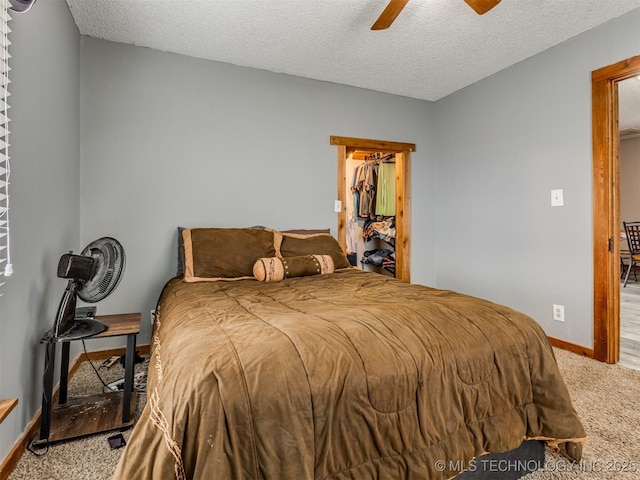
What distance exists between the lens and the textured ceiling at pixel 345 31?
7.51 feet

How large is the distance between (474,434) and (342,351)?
0.59 m

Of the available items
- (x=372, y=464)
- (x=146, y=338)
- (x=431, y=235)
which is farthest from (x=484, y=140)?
(x=146, y=338)

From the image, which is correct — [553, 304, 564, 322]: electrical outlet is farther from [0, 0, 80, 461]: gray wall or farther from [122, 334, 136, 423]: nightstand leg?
[0, 0, 80, 461]: gray wall

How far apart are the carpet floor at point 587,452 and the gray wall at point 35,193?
18cm

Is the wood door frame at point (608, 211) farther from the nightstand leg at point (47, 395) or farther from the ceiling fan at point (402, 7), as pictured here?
the nightstand leg at point (47, 395)

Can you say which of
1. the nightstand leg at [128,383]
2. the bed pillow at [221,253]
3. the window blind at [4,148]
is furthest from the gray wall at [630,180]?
the window blind at [4,148]

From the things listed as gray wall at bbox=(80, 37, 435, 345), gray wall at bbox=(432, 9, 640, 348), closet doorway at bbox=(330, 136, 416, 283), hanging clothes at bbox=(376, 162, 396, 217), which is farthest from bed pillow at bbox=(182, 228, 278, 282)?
hanging clothes at bbox=(376, 162, 396, 217)

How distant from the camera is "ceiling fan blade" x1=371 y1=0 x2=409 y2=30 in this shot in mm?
1881

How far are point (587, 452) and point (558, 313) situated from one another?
1.56 m

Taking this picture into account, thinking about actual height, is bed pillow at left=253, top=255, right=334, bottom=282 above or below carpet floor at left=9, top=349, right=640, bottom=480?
above

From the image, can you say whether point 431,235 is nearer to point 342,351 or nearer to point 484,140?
point 484,140

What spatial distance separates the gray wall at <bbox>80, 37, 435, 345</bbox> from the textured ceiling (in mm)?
183

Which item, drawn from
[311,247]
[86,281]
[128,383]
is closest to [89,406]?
[128,383]

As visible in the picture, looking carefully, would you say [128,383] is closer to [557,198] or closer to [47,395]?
[47,395]
